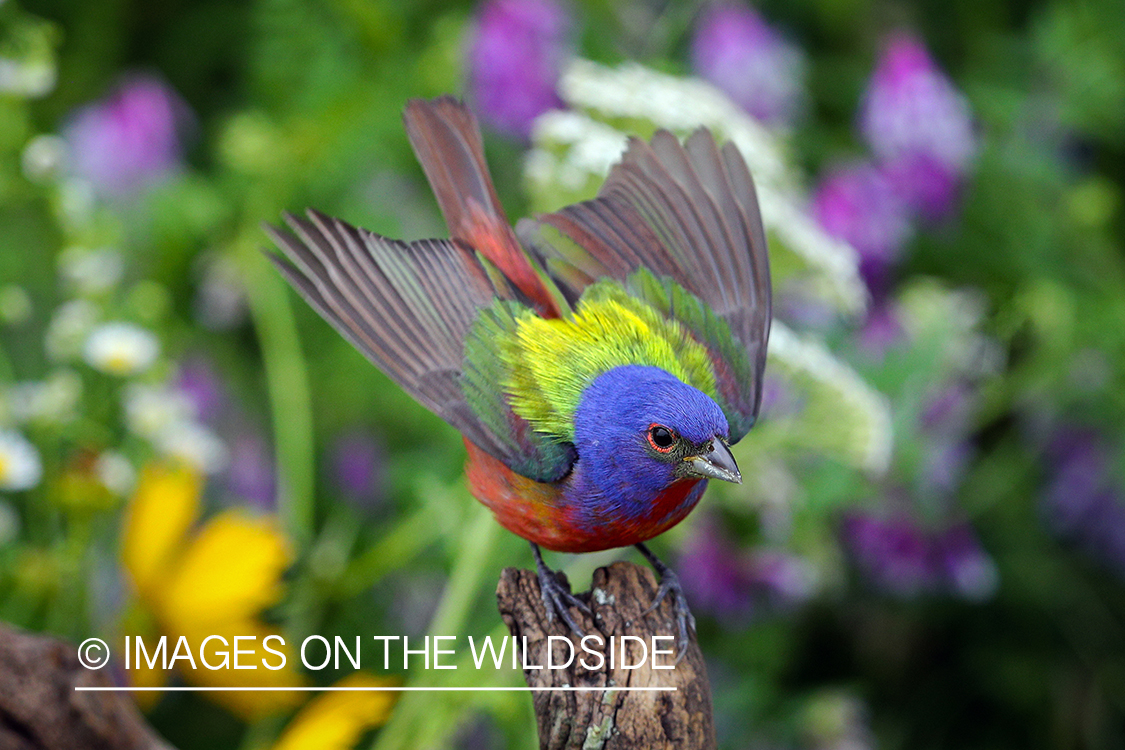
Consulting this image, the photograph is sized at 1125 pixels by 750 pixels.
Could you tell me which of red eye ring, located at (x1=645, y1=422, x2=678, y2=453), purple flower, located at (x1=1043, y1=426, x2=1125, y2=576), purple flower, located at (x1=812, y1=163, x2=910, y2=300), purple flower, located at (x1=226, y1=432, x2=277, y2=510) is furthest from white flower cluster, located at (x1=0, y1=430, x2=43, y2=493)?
purple flower, located at (x1=1043, y1=426, x2=1125, y2=576)

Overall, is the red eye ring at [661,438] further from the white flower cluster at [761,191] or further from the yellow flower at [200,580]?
the yellow flower at [200,580]

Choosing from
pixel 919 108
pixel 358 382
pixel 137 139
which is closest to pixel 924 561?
pixel 919 108

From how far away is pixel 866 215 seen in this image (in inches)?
71.6

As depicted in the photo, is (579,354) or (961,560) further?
(961,560)

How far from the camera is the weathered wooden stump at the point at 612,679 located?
819mm

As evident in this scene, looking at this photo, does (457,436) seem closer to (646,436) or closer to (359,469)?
(359,469)

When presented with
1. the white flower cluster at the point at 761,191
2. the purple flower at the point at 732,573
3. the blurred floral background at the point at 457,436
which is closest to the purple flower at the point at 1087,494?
the blurred floral background at the point at 457,436

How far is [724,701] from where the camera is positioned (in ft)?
5.44

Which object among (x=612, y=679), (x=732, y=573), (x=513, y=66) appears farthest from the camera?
(x=513, y=66)

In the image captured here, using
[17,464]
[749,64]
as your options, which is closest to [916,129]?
[749,64]

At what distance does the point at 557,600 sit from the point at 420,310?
255mm

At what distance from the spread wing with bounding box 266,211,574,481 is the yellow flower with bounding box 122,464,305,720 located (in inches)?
21.1

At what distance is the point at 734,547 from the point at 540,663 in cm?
93

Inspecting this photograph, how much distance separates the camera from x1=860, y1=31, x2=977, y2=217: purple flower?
1835mm
